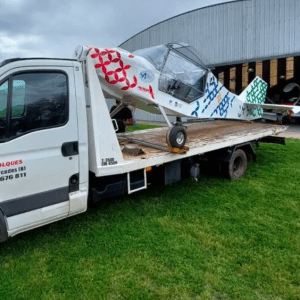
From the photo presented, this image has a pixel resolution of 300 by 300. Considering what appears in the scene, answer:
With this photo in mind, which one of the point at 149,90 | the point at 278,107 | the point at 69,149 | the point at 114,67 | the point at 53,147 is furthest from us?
the point at 278,107

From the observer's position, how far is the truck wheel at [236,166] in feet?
19.4

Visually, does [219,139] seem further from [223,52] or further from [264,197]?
[223,52]

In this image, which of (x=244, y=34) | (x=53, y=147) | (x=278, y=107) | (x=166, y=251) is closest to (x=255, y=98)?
(x=278, y=107)

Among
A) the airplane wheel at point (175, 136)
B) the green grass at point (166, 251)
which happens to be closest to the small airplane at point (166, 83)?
the airplane wheel at point (175, 136)

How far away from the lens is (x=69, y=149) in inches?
132

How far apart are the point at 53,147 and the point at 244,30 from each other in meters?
16.0

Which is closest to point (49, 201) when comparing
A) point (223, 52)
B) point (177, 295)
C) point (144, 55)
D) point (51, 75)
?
point (51, 75)

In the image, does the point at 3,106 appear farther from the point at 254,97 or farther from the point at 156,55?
the point at 254,97

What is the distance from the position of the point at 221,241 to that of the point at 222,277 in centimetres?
70

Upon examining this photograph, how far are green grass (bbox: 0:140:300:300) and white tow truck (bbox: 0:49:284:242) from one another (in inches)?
19.1

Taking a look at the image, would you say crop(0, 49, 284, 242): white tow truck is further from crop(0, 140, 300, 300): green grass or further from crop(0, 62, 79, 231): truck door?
crop(0, 140, 300, 300): green grass

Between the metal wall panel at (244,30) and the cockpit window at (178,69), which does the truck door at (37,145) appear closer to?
the cockpit window at (178,69)

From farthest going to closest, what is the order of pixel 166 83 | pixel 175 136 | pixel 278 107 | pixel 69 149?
pixel 278 107 < pixel 166 83 < pixel 175 136 < pixel 69 149

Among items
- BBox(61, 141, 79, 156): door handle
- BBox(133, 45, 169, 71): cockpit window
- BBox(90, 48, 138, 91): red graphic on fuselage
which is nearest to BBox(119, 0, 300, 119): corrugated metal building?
BBox(133, 45, 169, 71): cockpit window
